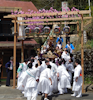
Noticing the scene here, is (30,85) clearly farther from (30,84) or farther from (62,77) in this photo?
(62,77)

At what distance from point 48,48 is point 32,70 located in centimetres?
561

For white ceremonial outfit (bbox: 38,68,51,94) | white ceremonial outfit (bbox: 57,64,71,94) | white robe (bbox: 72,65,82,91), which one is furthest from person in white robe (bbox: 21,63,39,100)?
white ceremonial outfit (bbox: 57,64,71,94)

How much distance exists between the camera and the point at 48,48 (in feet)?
47.8

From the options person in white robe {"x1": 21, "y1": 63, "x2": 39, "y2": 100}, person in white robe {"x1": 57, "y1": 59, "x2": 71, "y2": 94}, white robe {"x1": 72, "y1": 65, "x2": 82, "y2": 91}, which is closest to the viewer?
person in white robe {"x1": 21, "y1": 63, "x2": 39, "y2": 100}

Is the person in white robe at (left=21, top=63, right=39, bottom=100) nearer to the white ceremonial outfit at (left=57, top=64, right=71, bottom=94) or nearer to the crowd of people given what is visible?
the crowd of people

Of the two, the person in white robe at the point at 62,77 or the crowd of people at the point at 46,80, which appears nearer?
the crowd of people at the point at 46,80

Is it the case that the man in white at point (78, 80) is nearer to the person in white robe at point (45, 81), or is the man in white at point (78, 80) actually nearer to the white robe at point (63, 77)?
the white robe at point (63, 77)

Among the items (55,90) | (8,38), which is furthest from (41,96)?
(8,38)

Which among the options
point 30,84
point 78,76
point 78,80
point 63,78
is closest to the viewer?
point 30,84

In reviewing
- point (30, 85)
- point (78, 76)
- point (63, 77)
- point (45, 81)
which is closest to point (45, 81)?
point (45, 81)

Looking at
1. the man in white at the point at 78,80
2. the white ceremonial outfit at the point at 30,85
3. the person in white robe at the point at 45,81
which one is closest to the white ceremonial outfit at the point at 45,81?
the person in white robe at the point at 45,81

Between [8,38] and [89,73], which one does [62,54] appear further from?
[8,38]

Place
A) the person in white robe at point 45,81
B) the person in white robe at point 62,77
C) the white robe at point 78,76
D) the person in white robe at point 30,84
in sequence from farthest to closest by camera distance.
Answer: the person in white robe at point 62,77 < the white robe at point 78,76 < the person in white robe at point 45,81 < the person in white robe at point 30,84

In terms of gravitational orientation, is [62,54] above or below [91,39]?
below
